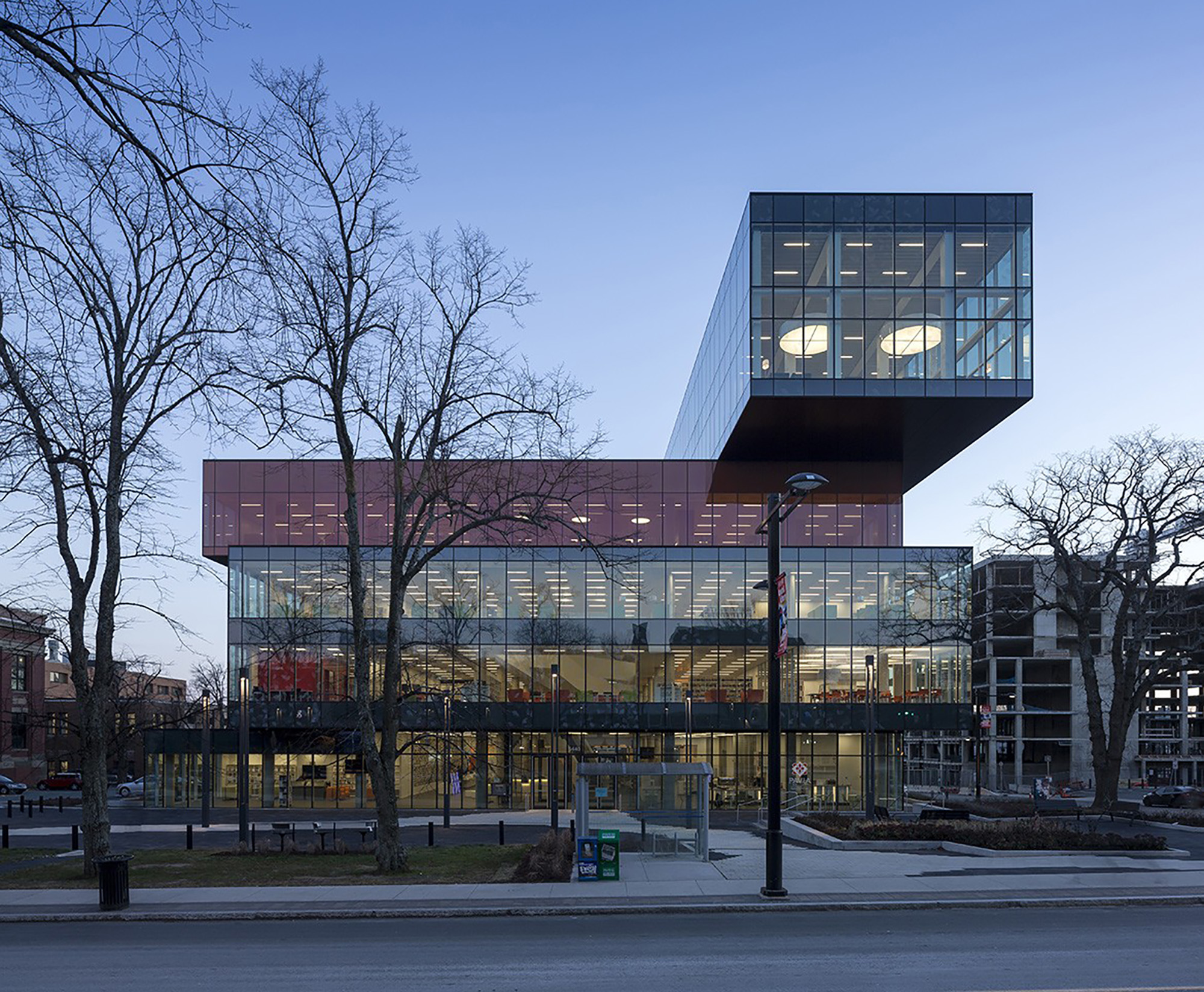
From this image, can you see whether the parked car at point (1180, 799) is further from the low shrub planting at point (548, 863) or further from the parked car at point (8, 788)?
the parked car at point (8, 788)

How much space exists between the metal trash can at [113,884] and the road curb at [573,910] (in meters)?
0.29

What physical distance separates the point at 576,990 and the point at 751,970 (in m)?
2.54

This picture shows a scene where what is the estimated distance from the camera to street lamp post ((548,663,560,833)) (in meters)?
40.8

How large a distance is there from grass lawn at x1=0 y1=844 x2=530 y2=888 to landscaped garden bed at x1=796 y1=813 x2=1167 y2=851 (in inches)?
410

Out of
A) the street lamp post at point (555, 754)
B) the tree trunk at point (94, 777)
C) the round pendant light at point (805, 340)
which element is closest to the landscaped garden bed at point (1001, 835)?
the street lamp post at point (555, 754)

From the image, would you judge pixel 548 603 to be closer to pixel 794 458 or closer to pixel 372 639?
pixel 372 639

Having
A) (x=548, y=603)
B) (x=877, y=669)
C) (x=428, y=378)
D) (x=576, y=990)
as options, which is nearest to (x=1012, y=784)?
(x=877, y=669)

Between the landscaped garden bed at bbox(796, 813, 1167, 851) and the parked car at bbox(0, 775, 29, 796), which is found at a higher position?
the landscaped garden bed at bbox(796, 813, 1167, 851)

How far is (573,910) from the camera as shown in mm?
20234

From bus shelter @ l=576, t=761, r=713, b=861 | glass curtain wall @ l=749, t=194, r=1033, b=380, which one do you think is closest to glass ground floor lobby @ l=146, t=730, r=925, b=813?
glass curtain wall @ l=749, t=194, r=1033, b=380

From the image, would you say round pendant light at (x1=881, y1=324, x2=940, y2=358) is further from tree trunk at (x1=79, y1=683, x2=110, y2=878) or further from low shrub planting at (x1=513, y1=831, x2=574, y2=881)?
tree trunk at (x1=79, y1=683, x2=110, y2=878)

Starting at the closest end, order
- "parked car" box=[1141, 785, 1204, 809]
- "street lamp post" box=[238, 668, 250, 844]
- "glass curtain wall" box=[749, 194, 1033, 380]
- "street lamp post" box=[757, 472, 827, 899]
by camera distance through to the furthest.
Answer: "street lamp post" box=[757, 472, 827, 899]
"street lamp post" box=[238, 668, 250, 844]
"glass curtain wall" box=[749, 194, 1033, 380]
"parked car" box=[1141, 785, 1204, 809]

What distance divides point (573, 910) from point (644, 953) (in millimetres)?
4478

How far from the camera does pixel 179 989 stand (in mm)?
13789
